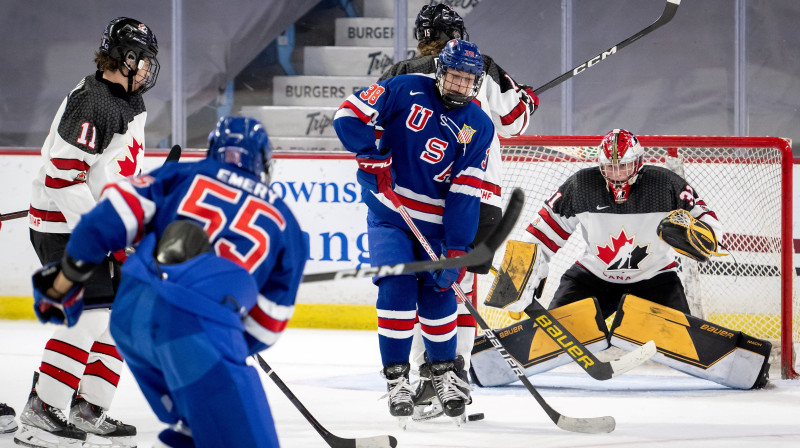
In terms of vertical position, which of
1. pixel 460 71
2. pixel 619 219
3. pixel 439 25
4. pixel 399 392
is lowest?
pixel 399 392

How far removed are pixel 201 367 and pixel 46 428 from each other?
3.97 ft

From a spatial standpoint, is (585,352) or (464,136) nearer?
(464,136)

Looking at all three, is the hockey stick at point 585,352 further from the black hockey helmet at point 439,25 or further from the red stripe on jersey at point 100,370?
A: the red stripe on jersey at point 100,370

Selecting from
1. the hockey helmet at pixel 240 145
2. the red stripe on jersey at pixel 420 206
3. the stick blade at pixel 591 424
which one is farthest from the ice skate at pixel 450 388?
the hockey helmet at pixel 240 145

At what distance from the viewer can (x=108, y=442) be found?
2770 millimetres

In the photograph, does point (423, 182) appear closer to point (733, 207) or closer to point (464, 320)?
point (464, 320)

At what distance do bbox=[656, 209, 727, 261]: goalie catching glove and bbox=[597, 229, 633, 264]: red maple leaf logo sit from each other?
0.23 m

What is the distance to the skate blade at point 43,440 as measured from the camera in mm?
2740

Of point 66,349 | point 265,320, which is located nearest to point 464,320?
point 66,349

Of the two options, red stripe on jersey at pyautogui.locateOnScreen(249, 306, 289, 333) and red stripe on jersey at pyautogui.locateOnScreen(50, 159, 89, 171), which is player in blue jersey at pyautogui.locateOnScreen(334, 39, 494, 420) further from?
red stripe on jersey at pyautogui.locateOnScreen(249, 306, 289, 333)

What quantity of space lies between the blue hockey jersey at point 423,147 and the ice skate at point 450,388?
0.38m

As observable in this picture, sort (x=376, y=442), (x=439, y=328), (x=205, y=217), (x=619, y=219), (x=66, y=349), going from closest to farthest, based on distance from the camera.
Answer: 1. (x=205, y=217)
2. (x=376, y=442)
3. (x=66, y=349)
4. (x=439, y=328)
5. (x=619, y=219)

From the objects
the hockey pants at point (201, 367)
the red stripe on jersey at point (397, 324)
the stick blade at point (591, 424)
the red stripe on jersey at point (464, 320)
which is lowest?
the stick blade at point (591, 424)

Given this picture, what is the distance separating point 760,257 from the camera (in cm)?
436
